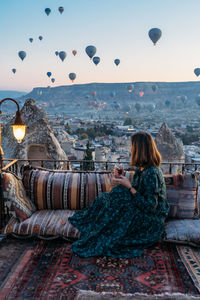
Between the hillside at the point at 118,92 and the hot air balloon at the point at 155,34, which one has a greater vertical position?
the hillside at the point at 118,92

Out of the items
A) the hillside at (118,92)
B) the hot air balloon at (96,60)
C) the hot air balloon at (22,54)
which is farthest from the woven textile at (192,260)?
the hillside at (118,92)

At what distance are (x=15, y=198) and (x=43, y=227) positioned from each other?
348 millimetres

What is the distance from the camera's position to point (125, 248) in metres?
2.02

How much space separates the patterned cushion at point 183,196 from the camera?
2.42 meters

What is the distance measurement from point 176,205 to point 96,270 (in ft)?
3.11

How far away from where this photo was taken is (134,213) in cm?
203

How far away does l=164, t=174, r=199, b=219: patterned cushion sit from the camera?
2.42 metres

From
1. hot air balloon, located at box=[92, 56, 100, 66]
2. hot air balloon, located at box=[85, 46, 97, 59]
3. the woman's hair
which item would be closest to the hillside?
hot air balloon, located at box=[92, 56, 100, 66]

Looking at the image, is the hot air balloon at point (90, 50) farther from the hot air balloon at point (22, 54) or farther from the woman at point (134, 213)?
the woman at point (134, 213)

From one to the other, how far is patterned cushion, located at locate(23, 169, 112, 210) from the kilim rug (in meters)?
0.52

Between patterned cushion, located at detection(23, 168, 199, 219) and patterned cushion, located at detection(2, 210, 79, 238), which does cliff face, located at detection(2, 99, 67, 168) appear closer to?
patterned cushion, located at detection(23, 168, 199, 219)

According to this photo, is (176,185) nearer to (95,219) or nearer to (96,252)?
(95,219)

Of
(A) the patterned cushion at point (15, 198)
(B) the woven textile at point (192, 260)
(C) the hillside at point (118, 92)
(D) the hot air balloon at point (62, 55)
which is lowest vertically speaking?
(B) the woven textile at point (192, 260)

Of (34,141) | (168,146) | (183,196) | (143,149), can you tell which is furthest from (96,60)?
(143,149)
